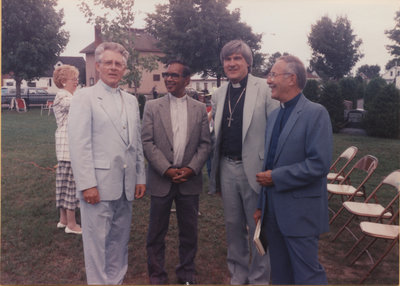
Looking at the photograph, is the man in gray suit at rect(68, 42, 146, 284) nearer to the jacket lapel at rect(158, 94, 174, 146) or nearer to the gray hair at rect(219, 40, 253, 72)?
the jacket lapel at rect(158, 94, 174, 146)

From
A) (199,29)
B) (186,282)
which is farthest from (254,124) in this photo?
(199,29)

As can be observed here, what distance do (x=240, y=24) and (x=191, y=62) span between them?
5.68 metres

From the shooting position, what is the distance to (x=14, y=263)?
4.31 meters

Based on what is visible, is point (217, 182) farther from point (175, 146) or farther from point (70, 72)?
point (70, 72)

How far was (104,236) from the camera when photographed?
320 centimetres

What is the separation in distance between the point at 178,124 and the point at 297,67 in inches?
54.6

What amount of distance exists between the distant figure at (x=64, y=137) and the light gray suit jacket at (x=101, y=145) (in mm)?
1943

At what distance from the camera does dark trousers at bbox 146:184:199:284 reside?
373 cm

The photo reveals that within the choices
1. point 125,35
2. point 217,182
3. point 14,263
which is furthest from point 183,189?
point 125,35

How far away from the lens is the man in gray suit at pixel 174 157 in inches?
A: 142

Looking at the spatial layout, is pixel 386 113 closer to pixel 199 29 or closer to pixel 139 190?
pixel 139 190

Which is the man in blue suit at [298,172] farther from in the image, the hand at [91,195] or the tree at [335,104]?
the tree at [335,104]

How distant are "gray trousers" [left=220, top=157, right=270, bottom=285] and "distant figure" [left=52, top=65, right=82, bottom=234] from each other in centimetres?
246

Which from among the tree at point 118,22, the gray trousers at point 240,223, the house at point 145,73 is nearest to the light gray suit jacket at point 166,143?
the gray trousers at point 240,223
